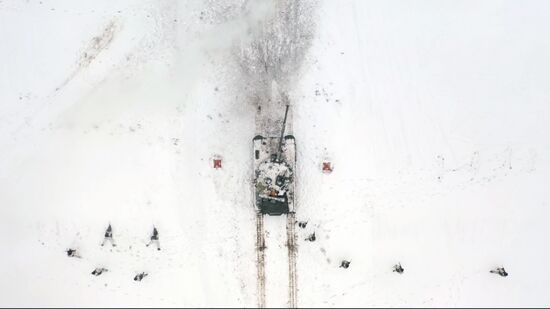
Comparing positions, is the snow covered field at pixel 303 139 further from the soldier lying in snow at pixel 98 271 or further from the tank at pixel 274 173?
the tank at pixel 274 173

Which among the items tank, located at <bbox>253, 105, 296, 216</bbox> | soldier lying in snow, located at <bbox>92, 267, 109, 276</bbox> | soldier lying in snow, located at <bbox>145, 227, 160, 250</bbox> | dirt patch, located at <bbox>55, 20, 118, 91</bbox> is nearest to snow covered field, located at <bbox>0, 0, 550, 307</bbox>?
dirt patch, located at <bbox>55, 20, 118, 91</bbox>

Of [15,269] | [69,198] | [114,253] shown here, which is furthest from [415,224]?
[15,269]

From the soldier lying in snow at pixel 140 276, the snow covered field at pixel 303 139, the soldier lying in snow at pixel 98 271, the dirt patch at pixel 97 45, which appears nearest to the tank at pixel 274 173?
the snow covered field at pixel 303 139

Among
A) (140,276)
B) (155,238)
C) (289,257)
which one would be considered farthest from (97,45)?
(289,257)

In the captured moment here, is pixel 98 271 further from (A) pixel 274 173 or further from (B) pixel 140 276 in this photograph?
(A) pixel 274 173

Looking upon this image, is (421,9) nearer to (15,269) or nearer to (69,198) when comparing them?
(69,198)

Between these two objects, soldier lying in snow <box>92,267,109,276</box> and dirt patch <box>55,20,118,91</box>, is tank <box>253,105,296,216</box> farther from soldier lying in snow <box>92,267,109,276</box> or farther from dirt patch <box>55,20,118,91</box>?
dirt patch <box>55,20,118,91</box>
